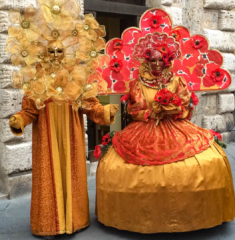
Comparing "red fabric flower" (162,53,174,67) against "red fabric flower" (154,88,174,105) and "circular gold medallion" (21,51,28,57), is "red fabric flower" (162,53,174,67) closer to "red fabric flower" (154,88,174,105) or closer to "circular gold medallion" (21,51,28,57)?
"red fabric flower" (154,88,174,105)

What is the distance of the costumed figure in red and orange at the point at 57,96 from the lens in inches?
111

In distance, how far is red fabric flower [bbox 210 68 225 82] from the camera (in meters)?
3.66

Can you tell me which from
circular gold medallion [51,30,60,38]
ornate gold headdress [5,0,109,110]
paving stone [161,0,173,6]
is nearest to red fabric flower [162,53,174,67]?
ornate gold headdress [5,0,109,110]

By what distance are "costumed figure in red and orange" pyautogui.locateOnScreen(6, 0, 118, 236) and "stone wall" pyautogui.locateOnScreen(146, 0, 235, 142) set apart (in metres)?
3.32

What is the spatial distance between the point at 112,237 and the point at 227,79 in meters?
1.77

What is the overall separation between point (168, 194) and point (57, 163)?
0.93 metres

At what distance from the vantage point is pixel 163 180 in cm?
310

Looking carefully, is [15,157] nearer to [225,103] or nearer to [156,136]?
[156,136]

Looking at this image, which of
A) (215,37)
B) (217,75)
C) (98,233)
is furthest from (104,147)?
(215,37)

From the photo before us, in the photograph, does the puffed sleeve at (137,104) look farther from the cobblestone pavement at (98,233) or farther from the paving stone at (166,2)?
the paving stone at (166,2)

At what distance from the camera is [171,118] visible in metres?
3.41

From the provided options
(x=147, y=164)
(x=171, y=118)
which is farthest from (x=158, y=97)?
(x=147, y=164)

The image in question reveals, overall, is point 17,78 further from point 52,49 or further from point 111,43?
point 111,43

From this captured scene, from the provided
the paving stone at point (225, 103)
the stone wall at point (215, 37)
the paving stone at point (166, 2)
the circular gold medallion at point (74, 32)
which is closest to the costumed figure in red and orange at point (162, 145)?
the circular gold medallion at point (74, 32)
